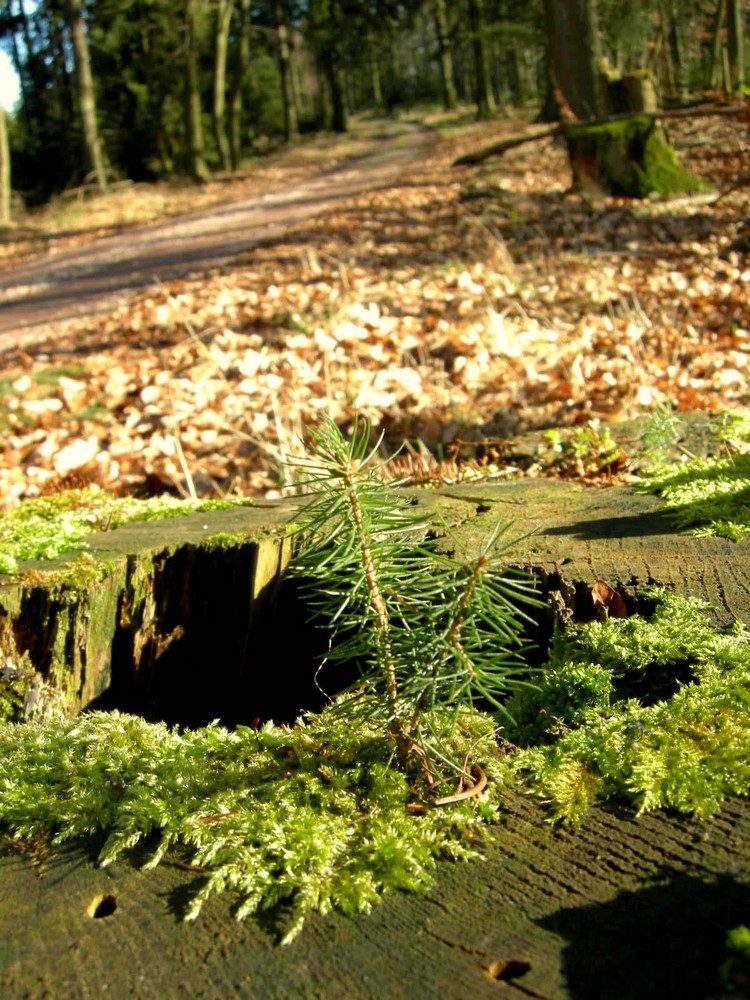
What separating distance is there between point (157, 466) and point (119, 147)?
33.7 meters

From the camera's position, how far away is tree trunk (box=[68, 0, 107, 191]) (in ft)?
81.8

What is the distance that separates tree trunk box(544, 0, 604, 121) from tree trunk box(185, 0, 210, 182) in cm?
1654

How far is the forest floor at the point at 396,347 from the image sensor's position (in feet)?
16.7

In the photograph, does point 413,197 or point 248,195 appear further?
point 248,195

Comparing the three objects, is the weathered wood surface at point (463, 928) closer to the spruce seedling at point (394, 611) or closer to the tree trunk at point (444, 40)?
the spruce seedling at point (394, 611)

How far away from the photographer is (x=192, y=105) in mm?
27219

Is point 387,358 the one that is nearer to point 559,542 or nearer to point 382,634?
point 559,542

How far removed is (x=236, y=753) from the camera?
158cm

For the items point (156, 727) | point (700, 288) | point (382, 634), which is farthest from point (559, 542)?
point (700, 288)

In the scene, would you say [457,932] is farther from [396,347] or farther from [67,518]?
[396,347]

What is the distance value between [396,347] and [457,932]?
539 centimetres

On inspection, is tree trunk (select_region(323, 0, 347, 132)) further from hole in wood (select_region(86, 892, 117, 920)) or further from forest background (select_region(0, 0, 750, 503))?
hole in wood (select_region(86, 892, 117, 920))

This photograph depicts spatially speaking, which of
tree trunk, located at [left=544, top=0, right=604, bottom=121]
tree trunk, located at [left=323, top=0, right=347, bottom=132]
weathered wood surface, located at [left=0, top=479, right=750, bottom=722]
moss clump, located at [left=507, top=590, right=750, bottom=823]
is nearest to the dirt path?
tree trunk, located at [left=544, top=0, right=604, bottom=121]

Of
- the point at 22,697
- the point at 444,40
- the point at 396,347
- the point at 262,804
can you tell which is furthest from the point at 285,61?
the point at 262,804
